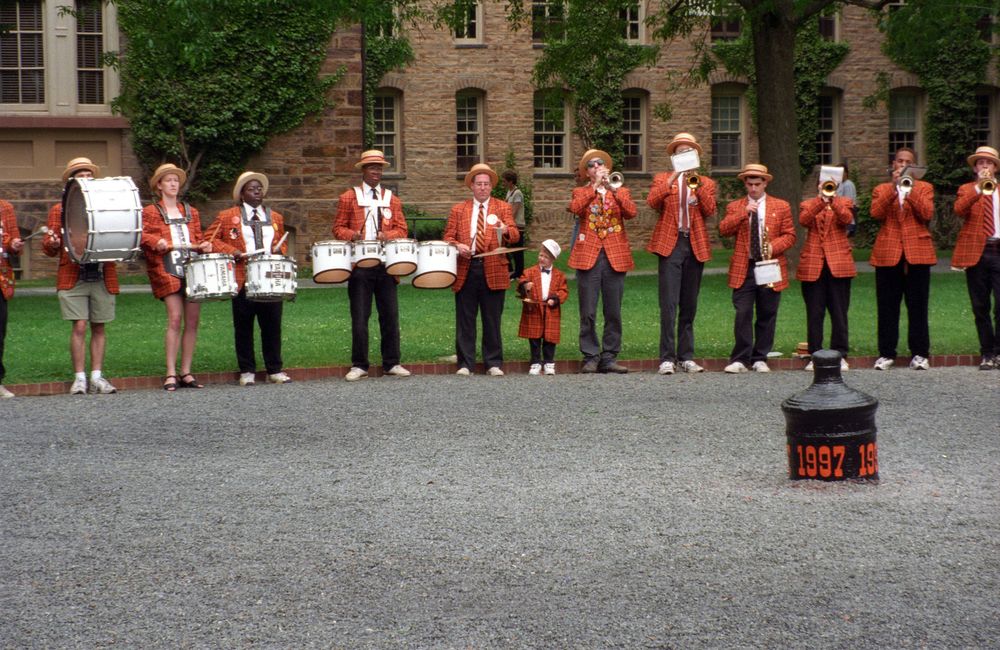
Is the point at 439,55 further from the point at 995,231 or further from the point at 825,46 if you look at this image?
the point at 995,231

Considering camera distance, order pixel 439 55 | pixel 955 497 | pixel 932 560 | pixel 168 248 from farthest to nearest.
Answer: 1. pixel 439 55
2. pixel 168 248
3. pixel 955 497
4. pixel 932 560

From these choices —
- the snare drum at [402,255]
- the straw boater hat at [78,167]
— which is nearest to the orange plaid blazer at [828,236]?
the snare drum at [402,255]

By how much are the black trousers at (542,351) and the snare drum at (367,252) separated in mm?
1716

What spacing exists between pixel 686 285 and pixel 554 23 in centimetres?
1540

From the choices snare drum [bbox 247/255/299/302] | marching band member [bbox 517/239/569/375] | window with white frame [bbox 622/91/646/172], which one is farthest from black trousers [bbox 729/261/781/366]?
window with white frame [bbox 622/91/646/172]

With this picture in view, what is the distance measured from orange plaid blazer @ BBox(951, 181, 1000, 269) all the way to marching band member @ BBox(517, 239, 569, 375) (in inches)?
150

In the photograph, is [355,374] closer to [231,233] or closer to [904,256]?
[231,233]

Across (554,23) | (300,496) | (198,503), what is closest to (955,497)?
(300,496)

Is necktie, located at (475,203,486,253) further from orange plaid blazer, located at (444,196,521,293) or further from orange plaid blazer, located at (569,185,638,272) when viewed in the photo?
orange plaid blazer, located at (569,185,638,272)

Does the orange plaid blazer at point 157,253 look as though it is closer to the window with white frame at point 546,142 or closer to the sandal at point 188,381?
the sandal at point 188,381

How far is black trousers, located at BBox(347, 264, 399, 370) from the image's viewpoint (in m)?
14.6

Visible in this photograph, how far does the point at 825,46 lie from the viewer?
41188 mm

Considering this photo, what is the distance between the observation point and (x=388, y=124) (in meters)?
40.3

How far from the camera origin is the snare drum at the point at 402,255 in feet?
46.4
